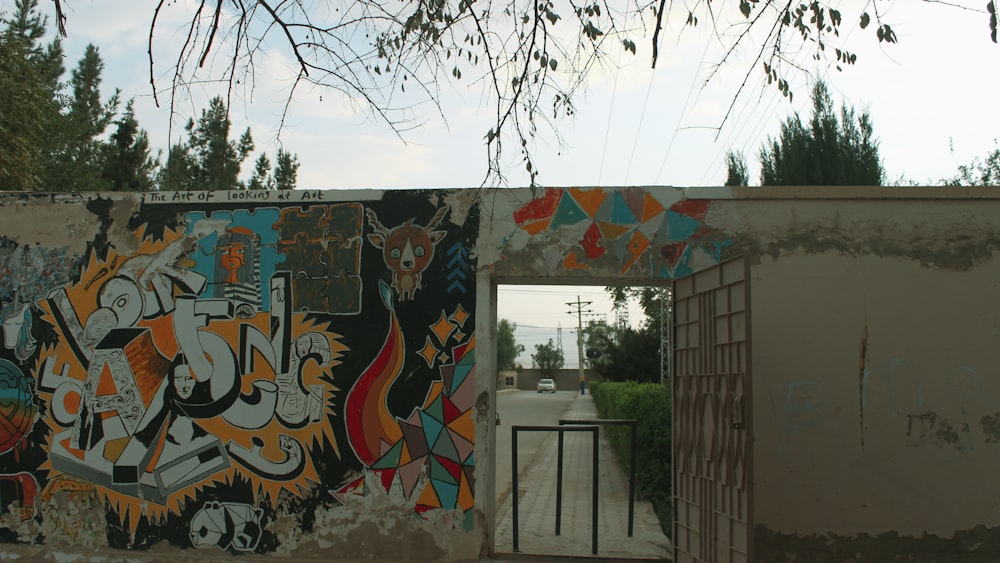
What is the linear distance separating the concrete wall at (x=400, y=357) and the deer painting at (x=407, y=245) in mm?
19

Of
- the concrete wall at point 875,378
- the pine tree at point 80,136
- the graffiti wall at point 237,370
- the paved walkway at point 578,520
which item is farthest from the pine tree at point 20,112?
the concrete wall at point 875,378

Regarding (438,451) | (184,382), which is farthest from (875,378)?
(184,382)

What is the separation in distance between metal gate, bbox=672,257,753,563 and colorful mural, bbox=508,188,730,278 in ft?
0.92

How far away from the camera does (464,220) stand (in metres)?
6.71

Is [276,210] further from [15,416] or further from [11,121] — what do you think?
[11,121]

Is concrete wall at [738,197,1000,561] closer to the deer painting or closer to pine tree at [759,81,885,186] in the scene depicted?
the deer painting

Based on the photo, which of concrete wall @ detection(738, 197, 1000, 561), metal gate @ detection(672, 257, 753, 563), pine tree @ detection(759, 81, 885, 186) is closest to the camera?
metal gate @ detection(672, 257, 753, 563)

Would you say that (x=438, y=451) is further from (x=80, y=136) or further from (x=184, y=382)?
(x=80, y=136)

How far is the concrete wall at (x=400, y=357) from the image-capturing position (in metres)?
6.18

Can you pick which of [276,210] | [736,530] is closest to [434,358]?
[276,210]

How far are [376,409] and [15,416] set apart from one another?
3.16 metres

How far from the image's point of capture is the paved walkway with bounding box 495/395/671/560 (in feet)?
22.5

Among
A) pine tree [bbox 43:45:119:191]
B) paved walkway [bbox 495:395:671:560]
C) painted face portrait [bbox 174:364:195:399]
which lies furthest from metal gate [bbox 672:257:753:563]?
pine tree [bbox 43:45:119:191]

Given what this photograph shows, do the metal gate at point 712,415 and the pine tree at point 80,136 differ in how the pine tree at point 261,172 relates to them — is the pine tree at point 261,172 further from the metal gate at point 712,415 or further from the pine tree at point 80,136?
the metal gate at point 712,415
